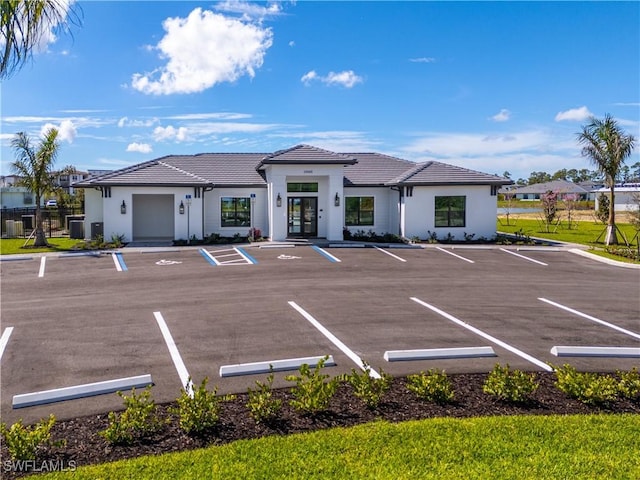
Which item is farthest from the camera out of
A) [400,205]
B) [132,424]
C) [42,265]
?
[400,205]

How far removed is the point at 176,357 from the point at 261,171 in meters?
19.8

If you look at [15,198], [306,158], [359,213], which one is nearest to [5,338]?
[306,158]

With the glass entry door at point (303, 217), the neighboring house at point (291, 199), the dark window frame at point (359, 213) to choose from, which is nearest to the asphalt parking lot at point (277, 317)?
the neighboring house at point (291, 199)

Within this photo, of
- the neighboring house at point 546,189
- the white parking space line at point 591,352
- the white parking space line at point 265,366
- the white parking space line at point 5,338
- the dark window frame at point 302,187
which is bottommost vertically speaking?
the white parking space line at point 591,352

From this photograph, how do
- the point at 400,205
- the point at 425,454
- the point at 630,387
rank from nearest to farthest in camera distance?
1. the point at 425,454
2. the point at 630,387
3. the point at 400,205

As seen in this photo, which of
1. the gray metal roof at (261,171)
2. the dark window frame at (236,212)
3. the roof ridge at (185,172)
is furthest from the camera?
the dark window frame at (236,212)

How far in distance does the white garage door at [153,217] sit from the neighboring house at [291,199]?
5 cm

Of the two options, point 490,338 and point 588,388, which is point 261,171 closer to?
point 490,338

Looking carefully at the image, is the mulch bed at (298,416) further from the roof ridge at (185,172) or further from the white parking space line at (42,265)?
the roof ridge at (185,172)

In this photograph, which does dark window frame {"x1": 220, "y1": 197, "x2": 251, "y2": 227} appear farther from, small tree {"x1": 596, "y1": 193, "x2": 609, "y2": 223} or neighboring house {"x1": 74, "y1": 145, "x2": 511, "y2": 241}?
small tree {"x1": 596, "y1": 193, "x2": 609, "y2": 223}

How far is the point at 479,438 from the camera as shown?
4.91 m

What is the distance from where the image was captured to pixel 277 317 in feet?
32.0

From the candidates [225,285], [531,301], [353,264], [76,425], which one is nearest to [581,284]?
[531,301]

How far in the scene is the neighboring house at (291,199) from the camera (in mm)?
23094
